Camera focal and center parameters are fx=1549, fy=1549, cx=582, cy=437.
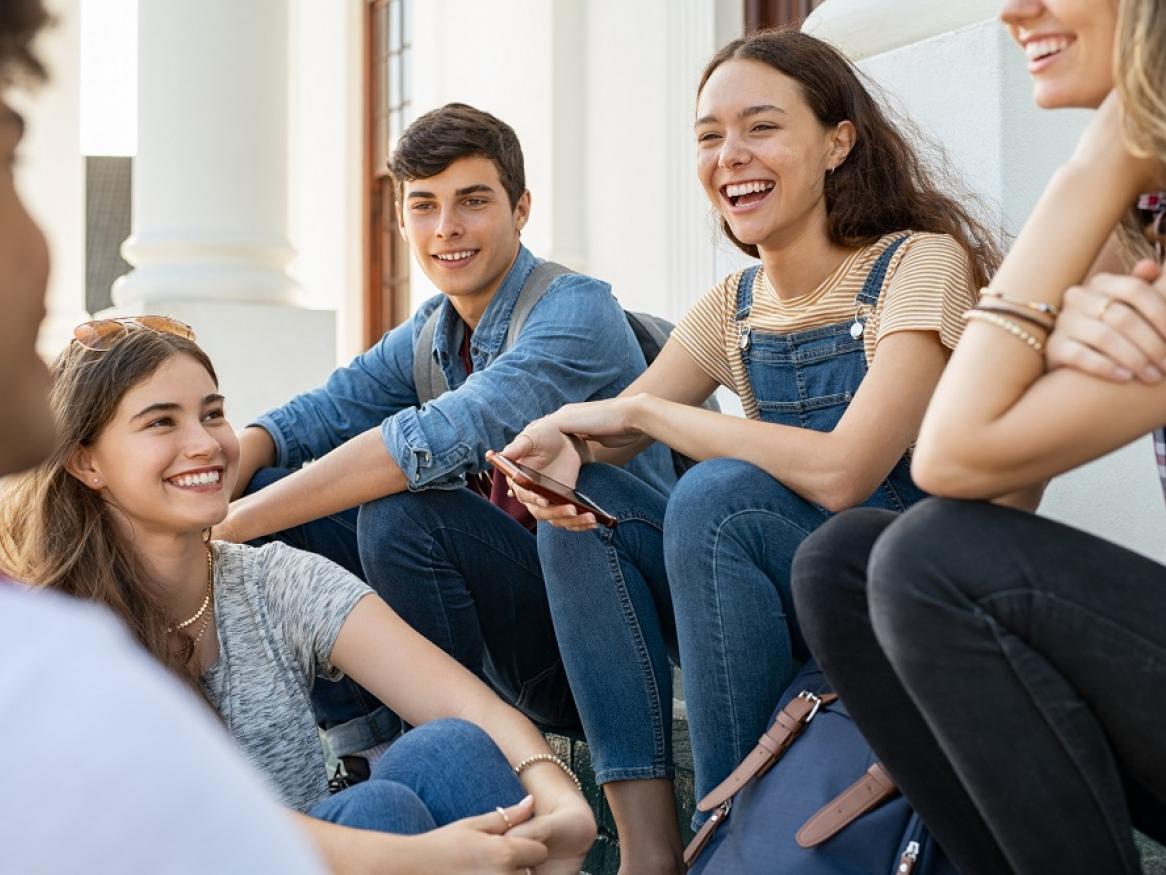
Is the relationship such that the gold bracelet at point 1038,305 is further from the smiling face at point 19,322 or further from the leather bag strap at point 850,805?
the smiling face at point 19,322

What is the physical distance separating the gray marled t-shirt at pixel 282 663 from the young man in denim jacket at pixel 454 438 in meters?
0.40

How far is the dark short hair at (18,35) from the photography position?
0.69 m

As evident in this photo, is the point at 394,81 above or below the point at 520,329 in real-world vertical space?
above

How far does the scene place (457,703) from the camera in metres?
2.27

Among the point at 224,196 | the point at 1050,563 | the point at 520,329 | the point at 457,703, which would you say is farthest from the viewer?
the point at 224,196

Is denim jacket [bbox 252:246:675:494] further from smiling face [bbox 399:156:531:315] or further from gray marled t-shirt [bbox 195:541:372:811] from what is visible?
gray marled t-shirt [bbox 195:541:372:811]

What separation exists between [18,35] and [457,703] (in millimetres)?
1670

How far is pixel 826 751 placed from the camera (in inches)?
82.6

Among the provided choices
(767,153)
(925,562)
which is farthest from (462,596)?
(925,562)

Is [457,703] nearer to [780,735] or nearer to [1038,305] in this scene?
[780,735]

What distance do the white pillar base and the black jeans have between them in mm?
4753

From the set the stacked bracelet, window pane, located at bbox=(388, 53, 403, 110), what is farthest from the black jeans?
window pane, located at bbox=(388, 53, 403, 110)

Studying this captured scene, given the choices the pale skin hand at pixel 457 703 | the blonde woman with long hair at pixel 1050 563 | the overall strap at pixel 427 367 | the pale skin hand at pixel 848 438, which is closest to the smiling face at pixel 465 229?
the overall strap at pixel 427 367

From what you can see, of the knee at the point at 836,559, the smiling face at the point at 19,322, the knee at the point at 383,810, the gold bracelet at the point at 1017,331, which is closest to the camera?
the smiling face at the point at 19,322
